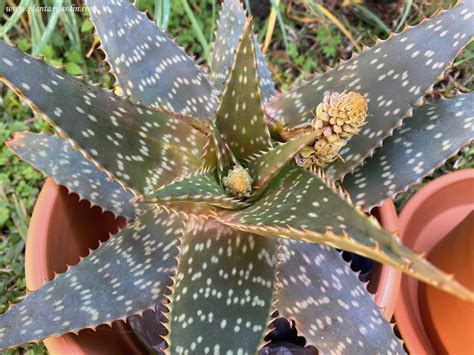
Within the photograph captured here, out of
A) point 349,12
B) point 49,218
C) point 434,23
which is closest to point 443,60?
point 434,23

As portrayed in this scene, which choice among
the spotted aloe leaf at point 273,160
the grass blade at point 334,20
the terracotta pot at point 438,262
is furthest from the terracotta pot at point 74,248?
the grass blade at point 334,20

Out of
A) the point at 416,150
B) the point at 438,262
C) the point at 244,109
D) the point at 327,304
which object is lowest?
the point at 438,262

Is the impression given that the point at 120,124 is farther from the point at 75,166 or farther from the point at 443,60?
the point at 443,60

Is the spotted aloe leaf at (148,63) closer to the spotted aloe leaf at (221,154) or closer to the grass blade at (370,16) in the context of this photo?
the spotted aloe leaf at (221,154)

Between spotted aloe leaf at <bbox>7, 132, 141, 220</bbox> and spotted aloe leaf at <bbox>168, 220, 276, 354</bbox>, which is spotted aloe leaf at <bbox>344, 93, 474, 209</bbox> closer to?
spotted aloe leaf at <bbox>168, 220, 276, 354</bbox>

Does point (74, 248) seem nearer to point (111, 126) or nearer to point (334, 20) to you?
point (111, 126)

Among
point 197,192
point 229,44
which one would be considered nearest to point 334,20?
point 229,44
